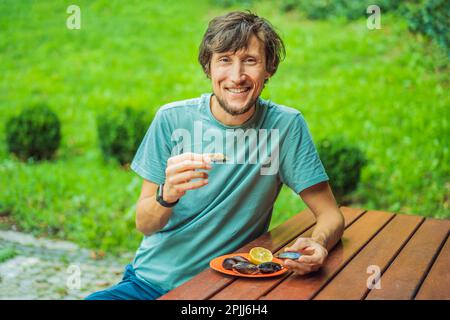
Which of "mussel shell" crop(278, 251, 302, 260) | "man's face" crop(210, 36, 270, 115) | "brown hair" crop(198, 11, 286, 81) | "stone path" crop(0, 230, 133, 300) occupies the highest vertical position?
"brown hair" crop(198, 11, 286, 81)

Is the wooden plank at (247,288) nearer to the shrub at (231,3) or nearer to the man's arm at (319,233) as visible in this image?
the man's arm at (319,233)

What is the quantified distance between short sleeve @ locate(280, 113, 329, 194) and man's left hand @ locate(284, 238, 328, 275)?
326mm

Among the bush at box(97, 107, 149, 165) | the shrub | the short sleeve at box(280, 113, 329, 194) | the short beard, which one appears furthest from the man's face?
the shrub

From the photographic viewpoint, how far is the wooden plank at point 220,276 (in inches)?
76.2

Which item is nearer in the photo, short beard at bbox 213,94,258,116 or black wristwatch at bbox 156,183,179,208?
black wristwatch at bbox 156,183,179,208

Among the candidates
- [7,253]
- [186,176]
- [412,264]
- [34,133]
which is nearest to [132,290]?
[186,176]

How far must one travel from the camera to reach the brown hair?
96.0 inches

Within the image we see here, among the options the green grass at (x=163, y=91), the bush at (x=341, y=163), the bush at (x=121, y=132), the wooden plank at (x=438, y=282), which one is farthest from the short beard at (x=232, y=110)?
the bush at (x=121, y=132)

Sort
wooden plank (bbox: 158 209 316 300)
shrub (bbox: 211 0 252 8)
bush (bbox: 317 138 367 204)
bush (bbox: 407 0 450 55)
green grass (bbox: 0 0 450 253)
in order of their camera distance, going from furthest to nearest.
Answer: shrub (bbox: 211 0 252 8) < green grass (bbox: 0 0 450 253) < bush (bbox: 317 138 367 204) < bush (bbox: 407 0 450 55) < wooden plank (bbox: 158 209 316 300)

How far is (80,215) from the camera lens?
18.1 ft

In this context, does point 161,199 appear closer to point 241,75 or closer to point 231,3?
point 241,75

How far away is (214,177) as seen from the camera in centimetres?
252

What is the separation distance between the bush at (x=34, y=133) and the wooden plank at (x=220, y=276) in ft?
15.6

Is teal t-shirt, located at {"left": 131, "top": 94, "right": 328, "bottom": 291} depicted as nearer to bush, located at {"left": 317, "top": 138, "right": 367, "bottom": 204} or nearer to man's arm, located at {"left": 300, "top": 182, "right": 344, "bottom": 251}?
man's arm, located at {"left": 300, "top": 182, "right": 344, "bottom": 251}
